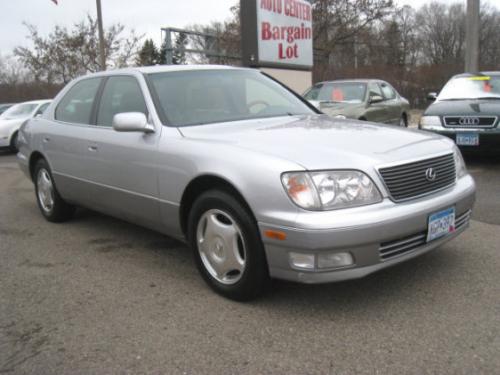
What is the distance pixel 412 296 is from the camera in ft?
10.6

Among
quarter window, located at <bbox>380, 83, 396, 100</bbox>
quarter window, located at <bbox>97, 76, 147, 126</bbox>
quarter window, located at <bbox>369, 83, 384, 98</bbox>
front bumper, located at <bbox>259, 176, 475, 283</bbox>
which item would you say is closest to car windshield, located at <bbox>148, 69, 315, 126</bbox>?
quarter window, located at <bbox>97, 76, 147, 126</bbox>

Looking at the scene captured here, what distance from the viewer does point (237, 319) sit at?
3059 millimetres

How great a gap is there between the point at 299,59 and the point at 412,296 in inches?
383

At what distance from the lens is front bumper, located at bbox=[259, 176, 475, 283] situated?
2.76 metres

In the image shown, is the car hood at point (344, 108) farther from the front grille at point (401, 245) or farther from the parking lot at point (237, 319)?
the front grille at point (401, 245)

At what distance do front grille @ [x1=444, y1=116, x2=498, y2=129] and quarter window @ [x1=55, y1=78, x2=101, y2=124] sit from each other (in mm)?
5288

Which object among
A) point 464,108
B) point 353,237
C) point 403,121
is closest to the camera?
point 353,237

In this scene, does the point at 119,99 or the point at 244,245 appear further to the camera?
the point at 119,99

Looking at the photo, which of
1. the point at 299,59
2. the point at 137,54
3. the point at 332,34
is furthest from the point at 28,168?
the point at 332,34

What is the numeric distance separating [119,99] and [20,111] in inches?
461

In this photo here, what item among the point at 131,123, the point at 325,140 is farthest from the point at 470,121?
the point at 131,123

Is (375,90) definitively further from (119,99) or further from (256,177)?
(256,177)

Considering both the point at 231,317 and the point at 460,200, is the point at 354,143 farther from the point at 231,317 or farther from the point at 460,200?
the point at 231,317

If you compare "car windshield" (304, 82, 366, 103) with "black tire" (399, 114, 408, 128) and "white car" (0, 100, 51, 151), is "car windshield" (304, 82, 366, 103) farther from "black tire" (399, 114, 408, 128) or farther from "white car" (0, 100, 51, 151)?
"white car" (0, 100, 51, 151)
